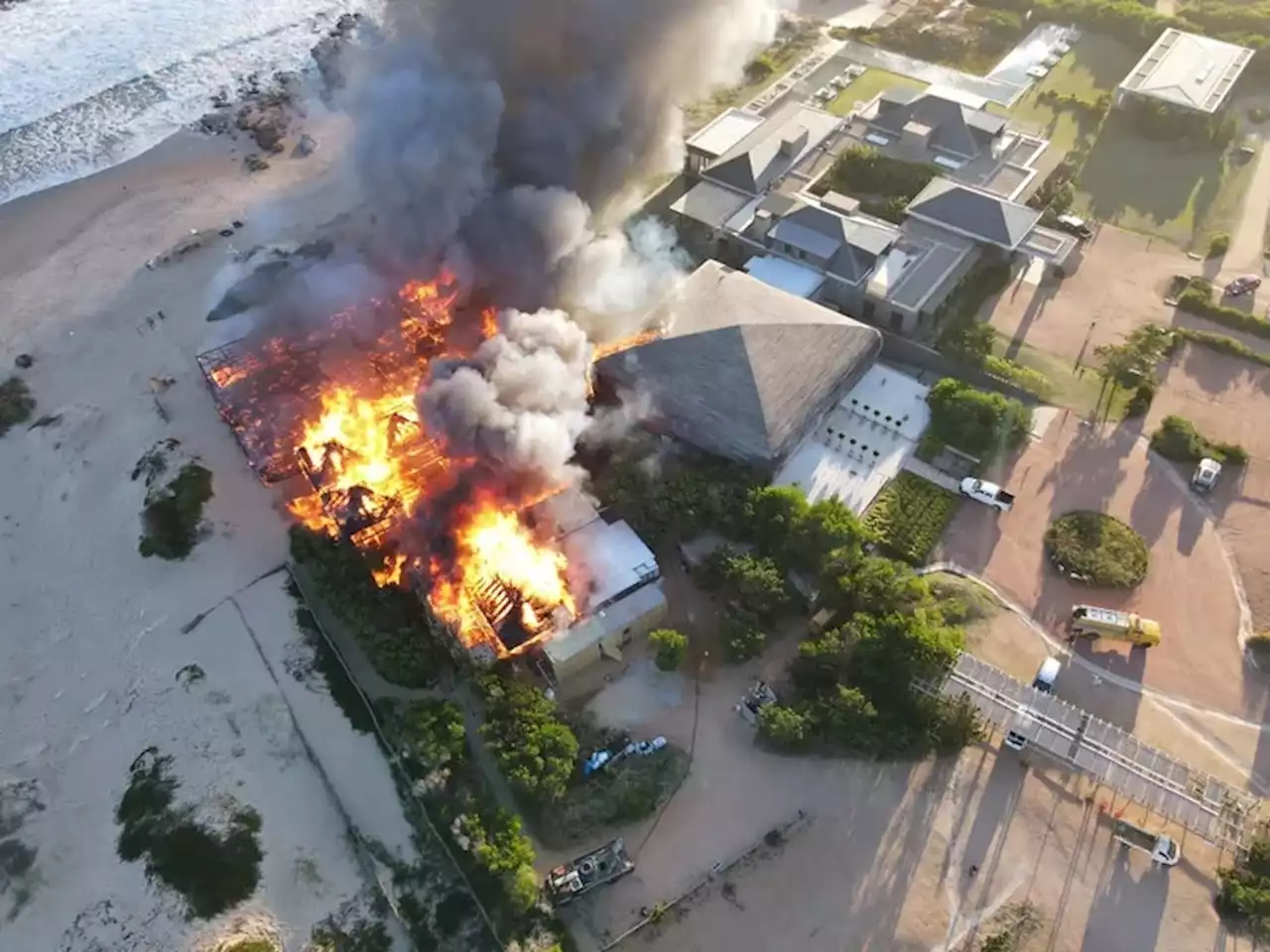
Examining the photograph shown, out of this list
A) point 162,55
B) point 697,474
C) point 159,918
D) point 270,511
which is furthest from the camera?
point 162,55

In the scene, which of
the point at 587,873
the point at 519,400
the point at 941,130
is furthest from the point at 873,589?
the point at 941,130

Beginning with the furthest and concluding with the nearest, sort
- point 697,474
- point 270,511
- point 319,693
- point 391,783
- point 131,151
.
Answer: point 131,151, point 270,511, point 697,474, point 319,693, point 391,783

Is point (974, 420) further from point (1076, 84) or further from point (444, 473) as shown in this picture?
point (1076, 84)

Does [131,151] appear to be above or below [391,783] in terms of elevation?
above

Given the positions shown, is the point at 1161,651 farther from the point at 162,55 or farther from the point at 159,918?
the point at 162,55

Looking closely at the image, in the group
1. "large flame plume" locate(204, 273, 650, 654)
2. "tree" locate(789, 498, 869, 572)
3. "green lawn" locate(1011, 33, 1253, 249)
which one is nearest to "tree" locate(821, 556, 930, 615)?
"tree" locate(789, 498, 869, 572)

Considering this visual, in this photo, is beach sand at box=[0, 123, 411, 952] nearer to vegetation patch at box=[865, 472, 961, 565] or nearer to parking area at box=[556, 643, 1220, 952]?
parking area at box=[556, 643, 1220, 952]

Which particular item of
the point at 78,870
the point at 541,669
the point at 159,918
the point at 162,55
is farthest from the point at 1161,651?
the point at 162,55
